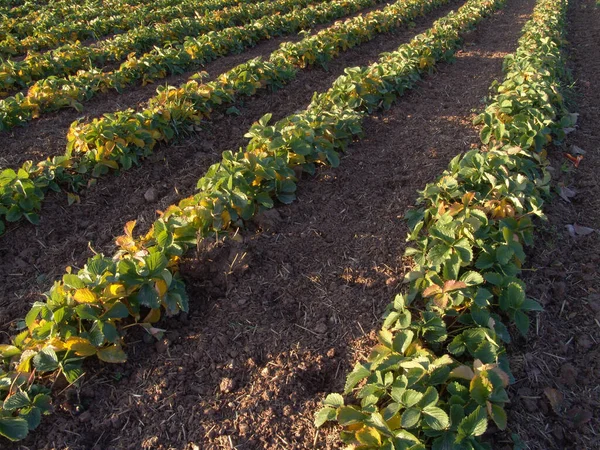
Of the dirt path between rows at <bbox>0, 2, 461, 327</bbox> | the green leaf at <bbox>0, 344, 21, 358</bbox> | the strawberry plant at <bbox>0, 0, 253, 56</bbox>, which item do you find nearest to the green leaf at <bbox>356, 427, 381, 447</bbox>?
the green leaf at <bbox>0, 344, 21, 358</bbox>

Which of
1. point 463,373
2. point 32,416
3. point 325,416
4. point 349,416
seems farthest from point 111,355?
point 463,373

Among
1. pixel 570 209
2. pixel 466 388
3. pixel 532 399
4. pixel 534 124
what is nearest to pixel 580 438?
pixel 532 399

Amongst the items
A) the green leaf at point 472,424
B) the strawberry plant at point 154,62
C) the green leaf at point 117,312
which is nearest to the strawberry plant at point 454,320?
the green leaf at point 472,424

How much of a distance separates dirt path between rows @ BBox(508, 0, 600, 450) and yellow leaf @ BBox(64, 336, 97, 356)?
2239 mm

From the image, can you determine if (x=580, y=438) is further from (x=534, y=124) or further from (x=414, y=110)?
(x=414, y=110)

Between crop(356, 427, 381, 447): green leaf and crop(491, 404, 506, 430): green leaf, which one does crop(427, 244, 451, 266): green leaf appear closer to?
crop(491, 404, 506, 430): green leaf

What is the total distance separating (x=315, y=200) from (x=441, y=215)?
1.20 meters

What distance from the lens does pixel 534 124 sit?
4531 millimetres

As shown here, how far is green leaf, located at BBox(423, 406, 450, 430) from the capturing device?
6.21 ft

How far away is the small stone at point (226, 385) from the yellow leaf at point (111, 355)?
0.55 m

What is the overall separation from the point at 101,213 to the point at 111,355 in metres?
2.10

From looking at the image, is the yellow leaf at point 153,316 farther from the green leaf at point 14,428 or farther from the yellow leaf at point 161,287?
the green leaf at point 14,428

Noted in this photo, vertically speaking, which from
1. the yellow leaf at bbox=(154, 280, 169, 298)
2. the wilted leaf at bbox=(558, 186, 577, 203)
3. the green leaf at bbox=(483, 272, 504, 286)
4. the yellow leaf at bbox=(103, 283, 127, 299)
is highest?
the yellow leaf at bbox=(103, 283, 127, 299)

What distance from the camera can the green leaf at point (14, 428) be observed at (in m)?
2.06
